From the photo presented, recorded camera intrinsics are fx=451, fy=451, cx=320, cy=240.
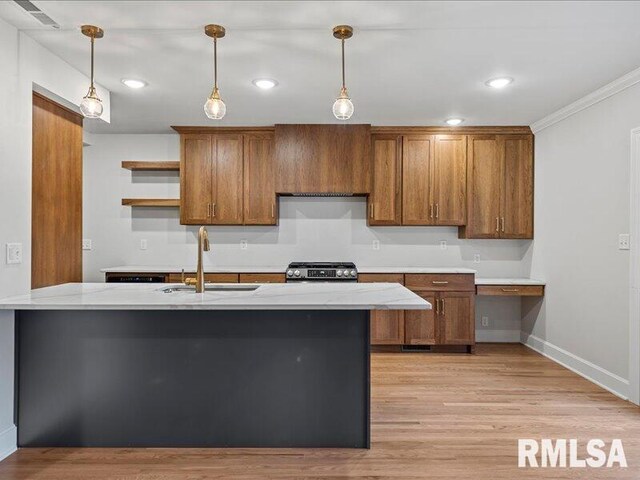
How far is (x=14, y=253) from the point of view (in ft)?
8.27

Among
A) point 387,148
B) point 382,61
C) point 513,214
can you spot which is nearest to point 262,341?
point 382,61

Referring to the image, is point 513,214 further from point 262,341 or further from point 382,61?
point 262,341

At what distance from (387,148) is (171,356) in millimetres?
3245

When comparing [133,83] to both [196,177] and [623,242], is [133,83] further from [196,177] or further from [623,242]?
[623,242]

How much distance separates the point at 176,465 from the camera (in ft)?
7.85

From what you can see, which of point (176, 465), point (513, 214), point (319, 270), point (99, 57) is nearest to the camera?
point (176, 465)

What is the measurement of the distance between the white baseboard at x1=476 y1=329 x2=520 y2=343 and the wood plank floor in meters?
1.17

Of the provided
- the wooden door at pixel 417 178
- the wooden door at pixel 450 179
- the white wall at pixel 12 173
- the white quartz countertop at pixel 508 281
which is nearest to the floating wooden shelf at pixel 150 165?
the white wall at pixel 12 173

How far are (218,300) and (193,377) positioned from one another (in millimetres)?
578

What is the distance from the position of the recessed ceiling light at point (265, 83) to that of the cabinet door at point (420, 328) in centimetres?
253

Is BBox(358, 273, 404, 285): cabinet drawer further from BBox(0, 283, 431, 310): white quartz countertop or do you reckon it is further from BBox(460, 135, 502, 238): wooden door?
BBox(0, 283, 431, 310): white quartz countertop

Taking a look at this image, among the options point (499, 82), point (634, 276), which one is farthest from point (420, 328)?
point (499, 82)

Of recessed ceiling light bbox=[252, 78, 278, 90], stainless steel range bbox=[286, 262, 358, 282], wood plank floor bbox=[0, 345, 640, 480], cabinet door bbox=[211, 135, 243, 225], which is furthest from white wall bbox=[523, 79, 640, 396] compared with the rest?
cabinet door bbox=[211, 135, 243, 225]

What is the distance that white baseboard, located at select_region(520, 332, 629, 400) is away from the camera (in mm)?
3438
